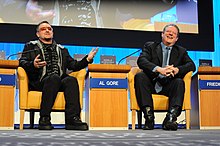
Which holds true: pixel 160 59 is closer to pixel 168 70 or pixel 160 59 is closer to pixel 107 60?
pixel 168 70

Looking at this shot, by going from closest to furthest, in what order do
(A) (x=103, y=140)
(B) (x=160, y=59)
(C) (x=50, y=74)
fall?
(A) (x=103, y=140)
(C) (x=50, y=74)
(B) (x=160, y=59)

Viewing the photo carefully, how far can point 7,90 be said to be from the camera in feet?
10.6

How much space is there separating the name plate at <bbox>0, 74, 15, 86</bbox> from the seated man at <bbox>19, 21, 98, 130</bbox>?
14cm

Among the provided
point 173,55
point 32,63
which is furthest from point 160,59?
point 32,63

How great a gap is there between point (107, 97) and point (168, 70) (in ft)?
1.87

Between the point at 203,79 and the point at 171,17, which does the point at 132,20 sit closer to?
the point at 171,17

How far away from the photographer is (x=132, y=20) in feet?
15.7

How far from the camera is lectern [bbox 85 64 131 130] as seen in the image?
11.0 feet

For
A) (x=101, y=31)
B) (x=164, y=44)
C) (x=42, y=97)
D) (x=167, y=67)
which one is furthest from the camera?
(x=101, y=31)

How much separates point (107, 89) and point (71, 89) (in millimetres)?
367

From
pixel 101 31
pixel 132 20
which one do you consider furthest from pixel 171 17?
pixel 101 31

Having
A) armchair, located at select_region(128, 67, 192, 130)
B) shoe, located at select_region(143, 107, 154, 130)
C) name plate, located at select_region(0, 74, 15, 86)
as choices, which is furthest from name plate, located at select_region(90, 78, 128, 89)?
name plate, located at select_region(0, 74, 15, 86)

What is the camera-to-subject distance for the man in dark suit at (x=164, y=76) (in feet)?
10.5

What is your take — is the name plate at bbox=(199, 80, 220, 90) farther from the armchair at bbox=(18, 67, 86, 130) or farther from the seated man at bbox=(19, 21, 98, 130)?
the armchair at bbox=(18, 67, 86, 130)
